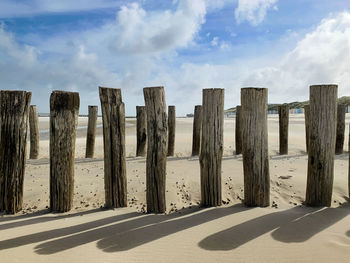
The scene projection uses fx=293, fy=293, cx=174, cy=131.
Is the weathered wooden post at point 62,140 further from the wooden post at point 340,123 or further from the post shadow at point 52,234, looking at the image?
the wooden post at point 340,123

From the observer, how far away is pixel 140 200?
547 centimetres

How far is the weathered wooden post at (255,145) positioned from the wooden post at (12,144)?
11.7 ft

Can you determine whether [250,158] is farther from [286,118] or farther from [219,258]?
[286,118]

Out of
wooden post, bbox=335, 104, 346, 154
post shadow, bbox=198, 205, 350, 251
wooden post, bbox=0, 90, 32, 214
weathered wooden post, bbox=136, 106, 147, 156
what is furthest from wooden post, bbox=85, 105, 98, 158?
wooden post, bbox=335, 104, 346, 154

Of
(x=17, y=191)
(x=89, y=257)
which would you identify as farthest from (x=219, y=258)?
(x=17, y=191)

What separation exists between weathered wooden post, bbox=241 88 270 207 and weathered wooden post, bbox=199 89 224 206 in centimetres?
38

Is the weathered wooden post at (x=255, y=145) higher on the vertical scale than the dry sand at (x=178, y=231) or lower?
higher

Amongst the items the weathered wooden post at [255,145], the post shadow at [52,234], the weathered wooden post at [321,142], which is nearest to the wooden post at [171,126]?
the weathered wooden post at [255,145]

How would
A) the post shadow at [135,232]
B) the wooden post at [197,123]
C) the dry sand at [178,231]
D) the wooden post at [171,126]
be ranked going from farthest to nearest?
the wooden post at [171,126]
the wooden post at [197,123]
the post shadow at [135,232]
the dry sand at [178,231]

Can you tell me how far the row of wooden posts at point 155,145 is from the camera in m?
4.56

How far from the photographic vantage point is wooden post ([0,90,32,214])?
4.67m

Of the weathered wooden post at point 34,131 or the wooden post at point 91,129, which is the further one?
the wooden post at point 91,129

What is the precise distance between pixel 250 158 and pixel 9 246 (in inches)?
137

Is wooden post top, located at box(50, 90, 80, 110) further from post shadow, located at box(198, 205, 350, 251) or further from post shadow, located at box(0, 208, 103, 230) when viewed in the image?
post shadow, located at box(198, 205, 350, 251)
